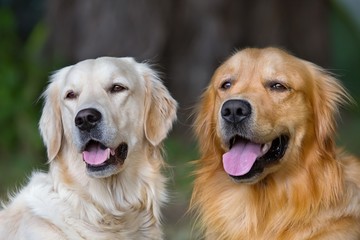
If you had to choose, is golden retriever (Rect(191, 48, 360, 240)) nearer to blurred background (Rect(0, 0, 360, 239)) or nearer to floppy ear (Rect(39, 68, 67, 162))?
floppy ear (Rect(39, 68, 67, 162))

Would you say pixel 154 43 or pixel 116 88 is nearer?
pixel 116 88

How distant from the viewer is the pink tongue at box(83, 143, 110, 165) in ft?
21.2

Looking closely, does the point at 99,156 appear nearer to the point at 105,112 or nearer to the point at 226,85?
the point at 105,112

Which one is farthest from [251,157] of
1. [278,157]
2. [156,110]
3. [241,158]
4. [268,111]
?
[156,110]

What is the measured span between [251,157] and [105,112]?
3.09 ft

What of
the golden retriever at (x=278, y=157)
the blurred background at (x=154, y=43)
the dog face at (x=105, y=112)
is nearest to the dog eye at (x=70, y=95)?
the dog face at (x=105, y=112)

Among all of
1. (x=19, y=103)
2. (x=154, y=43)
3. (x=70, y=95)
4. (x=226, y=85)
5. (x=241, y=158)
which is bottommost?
(x=19, y=103)

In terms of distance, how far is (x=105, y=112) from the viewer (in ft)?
21.0

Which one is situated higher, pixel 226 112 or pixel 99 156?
pixel 226 112

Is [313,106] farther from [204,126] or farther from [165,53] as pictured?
[165,53]

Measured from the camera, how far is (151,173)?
22.1 ft

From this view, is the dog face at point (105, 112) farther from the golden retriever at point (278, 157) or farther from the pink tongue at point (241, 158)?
the pink tongue at point (241, 158)

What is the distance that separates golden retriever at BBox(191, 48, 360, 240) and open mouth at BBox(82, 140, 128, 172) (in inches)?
26.0

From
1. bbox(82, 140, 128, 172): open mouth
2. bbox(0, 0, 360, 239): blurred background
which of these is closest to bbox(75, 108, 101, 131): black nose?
bbox(82, 140, 128, 172): open mouth
